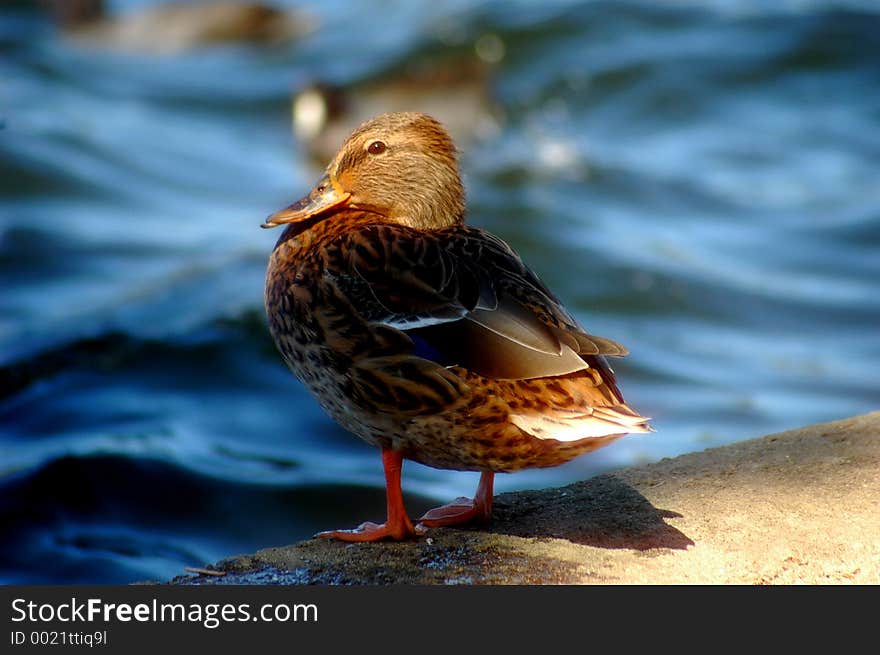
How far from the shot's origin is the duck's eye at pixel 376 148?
15.3ft

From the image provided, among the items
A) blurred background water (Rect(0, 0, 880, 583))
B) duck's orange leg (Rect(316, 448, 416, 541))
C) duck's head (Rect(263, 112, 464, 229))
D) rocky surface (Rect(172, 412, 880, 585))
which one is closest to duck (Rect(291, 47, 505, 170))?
blurred background water (Rect(0, 0, 880, 583))

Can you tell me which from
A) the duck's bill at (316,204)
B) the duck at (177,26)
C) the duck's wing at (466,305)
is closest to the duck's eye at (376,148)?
the duck's bill at (316,204)

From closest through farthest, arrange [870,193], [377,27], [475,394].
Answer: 1. [475,394]
2. [870,193]
3. [377,27]

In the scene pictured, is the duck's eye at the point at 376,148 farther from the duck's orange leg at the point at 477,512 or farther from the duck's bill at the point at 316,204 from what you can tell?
the duck's orange leg at the point at 477,512

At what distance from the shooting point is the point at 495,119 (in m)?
15.5

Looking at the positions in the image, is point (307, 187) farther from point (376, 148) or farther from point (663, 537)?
point (663, 537)

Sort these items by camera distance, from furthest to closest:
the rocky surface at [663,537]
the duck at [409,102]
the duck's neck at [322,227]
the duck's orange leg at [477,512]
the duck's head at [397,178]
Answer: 1. the duck at [409,102]
2. the duck's head at [397,178]
3. the duck's neck at [322,227]
4. the duck's orange leg at [477,512]
5. the rocky surface at [663,537]

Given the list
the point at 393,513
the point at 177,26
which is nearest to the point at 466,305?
the point at 393,513

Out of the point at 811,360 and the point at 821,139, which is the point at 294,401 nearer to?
the point at 811,360

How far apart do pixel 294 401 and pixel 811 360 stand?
11.9ft

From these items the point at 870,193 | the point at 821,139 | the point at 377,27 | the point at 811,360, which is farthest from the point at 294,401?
the point at 377,27

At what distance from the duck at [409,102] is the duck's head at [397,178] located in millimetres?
9591

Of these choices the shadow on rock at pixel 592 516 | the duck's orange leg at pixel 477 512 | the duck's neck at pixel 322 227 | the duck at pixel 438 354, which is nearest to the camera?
the duck at pixel 438 354

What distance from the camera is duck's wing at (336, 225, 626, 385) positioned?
3.85m
